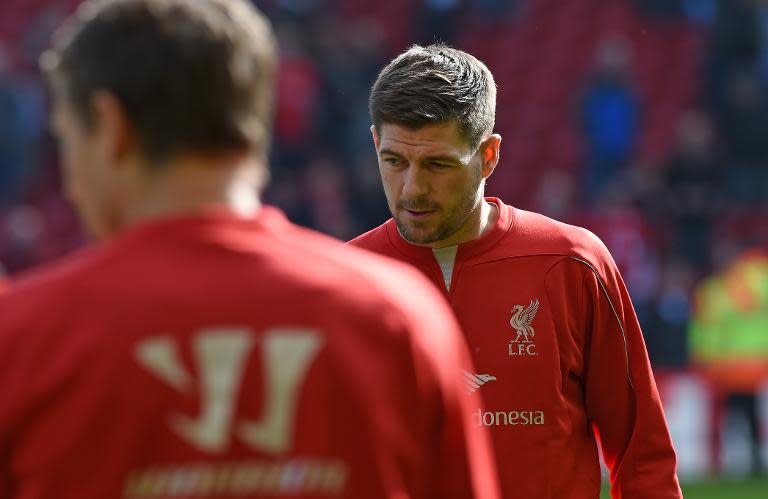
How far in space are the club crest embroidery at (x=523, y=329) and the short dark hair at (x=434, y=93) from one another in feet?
1.54

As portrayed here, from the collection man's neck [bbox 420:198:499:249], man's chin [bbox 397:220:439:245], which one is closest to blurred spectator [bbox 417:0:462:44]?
man's neck [bbox 420:198:499:249]

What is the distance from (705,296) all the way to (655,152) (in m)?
3.11

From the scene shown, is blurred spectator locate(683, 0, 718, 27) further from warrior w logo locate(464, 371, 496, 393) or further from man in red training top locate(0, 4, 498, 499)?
man in red training top locate(0, 4, 498, 499)

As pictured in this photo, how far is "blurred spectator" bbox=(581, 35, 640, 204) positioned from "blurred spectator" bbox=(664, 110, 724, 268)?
1.95 feet

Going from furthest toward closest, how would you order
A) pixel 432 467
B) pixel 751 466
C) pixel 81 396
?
pixel 751 466, pixel 432 467, pixel 81 396

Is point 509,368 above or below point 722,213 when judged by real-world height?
above

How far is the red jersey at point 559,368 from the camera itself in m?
3.41

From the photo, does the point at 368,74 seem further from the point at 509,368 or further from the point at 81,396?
the point at 81,396

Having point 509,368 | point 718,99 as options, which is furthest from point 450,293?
point 718,99

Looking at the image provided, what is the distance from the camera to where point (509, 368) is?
346 centimetres

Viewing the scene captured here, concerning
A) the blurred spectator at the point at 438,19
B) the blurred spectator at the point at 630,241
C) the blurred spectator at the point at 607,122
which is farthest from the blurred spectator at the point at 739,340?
the blurred spectator at the point at 438,19

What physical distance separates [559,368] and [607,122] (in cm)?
1044

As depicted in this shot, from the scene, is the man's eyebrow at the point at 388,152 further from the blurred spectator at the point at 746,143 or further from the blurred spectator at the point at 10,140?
the blurred spectator at the point at 746,143

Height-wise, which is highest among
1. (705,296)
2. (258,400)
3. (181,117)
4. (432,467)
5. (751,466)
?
(181,117)
